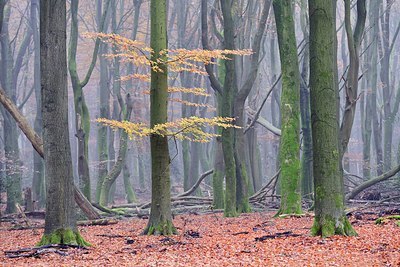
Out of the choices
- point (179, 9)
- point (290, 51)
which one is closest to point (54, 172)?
point (290, 51)

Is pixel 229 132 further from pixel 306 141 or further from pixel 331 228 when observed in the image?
pixel 331 228

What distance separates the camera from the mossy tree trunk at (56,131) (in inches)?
429

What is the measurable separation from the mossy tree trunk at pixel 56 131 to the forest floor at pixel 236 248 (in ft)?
2.23

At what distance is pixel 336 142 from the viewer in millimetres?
11398

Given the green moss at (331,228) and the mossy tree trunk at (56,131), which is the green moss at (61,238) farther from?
the green moss at (331,228)

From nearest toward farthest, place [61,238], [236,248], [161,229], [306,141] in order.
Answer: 1. [236,248]
2. [61,238]
3. [161,229]
4. [306,141]

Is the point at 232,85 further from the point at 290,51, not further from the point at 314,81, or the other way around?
the point at 314,81

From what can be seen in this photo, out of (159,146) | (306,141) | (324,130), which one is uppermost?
(306,141)

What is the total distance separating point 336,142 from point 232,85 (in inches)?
274

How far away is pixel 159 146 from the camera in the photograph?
42.5 feet

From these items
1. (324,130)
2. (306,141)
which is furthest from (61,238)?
(306,141)

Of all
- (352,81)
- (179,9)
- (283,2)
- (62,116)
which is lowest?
(62,116)

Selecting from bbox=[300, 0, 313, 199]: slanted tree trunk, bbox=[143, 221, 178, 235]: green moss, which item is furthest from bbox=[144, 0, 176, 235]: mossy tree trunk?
bbox=[300, 0, 313, 199]: slanted tree trunk

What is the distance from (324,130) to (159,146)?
3.62 m
